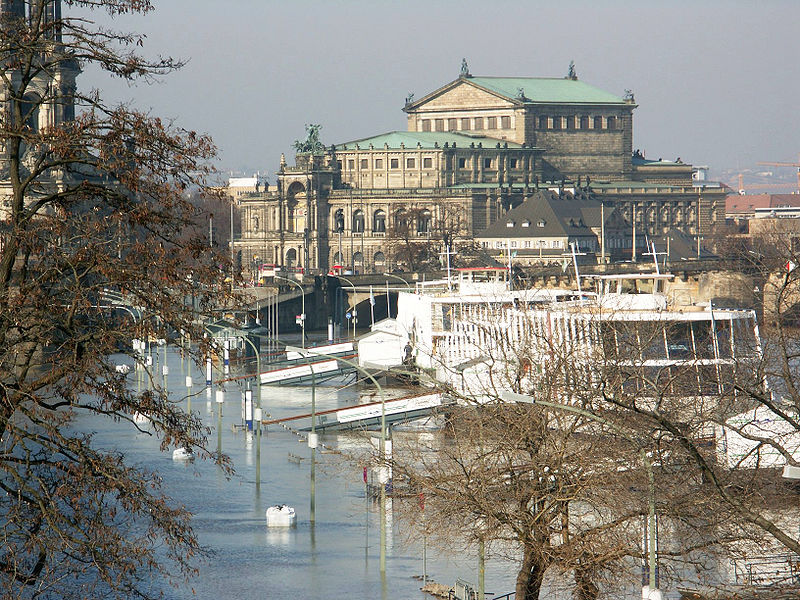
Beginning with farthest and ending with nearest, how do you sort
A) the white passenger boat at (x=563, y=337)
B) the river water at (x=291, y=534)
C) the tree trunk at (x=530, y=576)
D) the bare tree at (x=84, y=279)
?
the river water at (x=291, y=534) < the white passenger boat at (x=563, y=337) < the tree trunk at (x=530, y=576) < the bare tree at (x=84, y=279)

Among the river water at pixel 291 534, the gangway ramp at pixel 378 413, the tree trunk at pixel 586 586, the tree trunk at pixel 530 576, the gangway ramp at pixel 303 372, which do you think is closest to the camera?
the tree trunk at pixel 586 586

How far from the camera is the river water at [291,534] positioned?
43.0 m

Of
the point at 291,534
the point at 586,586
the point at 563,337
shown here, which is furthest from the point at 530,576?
the point at 291,534

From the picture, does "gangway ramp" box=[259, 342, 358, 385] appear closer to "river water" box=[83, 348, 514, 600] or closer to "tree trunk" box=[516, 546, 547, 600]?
"river water" box=[83, 348, 514, 600]

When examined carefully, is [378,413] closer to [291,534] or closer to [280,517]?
[280,517]

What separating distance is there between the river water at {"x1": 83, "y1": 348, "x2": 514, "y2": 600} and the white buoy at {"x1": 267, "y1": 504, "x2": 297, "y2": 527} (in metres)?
0.39

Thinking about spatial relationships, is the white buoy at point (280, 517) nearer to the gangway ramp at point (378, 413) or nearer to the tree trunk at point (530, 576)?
the gangway ramp at point (378, 413)

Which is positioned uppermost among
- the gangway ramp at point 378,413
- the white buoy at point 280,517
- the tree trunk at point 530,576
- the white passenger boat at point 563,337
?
the white passenger boat at point 563,337

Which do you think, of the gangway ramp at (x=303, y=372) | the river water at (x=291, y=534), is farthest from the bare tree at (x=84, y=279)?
the gangway ramp at (x=303, y=372)

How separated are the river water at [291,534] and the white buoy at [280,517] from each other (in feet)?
1.27

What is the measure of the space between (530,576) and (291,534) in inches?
759

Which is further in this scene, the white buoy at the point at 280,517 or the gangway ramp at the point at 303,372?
the gangway ramp at the point at 303,372

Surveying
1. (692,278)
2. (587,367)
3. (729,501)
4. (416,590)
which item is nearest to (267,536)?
(416,590)

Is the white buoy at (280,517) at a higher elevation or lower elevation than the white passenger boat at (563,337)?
lower
